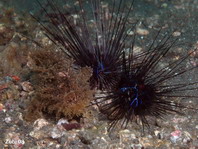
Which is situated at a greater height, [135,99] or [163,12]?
[163,12]

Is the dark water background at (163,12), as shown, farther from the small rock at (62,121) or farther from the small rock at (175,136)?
the small rock at (62,121)

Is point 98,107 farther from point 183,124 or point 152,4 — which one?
point 152,4

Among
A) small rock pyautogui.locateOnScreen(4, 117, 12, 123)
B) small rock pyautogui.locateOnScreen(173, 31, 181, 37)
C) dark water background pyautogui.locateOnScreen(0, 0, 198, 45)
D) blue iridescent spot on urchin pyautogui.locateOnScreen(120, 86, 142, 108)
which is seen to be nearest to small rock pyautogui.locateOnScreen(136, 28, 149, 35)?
dark water background pyautogui.locateOnScreen(0, 0, 198, 45)

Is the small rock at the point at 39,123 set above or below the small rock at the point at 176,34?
below

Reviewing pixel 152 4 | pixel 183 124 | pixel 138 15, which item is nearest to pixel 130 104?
pixel 183 124

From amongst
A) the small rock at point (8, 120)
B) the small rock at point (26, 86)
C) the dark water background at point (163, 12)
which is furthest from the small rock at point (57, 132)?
the dark water background at point (163, 12)

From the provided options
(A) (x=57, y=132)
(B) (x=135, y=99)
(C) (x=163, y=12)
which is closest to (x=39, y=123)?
(A) (x=57, y=132)

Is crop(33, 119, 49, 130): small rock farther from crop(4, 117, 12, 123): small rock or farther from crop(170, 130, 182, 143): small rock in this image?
crop(170, 130, 182, 143): small rock

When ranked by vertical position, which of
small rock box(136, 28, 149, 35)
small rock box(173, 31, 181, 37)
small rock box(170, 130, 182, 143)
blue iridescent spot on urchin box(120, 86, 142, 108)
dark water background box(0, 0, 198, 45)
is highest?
dark water background box(0, 0, 198, 45)

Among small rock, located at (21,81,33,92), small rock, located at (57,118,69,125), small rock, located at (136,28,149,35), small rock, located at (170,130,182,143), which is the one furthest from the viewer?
small rock, located at (136,28,149,35)

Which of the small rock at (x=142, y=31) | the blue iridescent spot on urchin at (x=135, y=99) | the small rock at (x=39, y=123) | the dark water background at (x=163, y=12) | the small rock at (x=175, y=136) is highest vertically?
the dark water background at (x=163, y=12)

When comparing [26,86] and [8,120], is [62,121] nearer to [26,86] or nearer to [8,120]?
[8,120]
